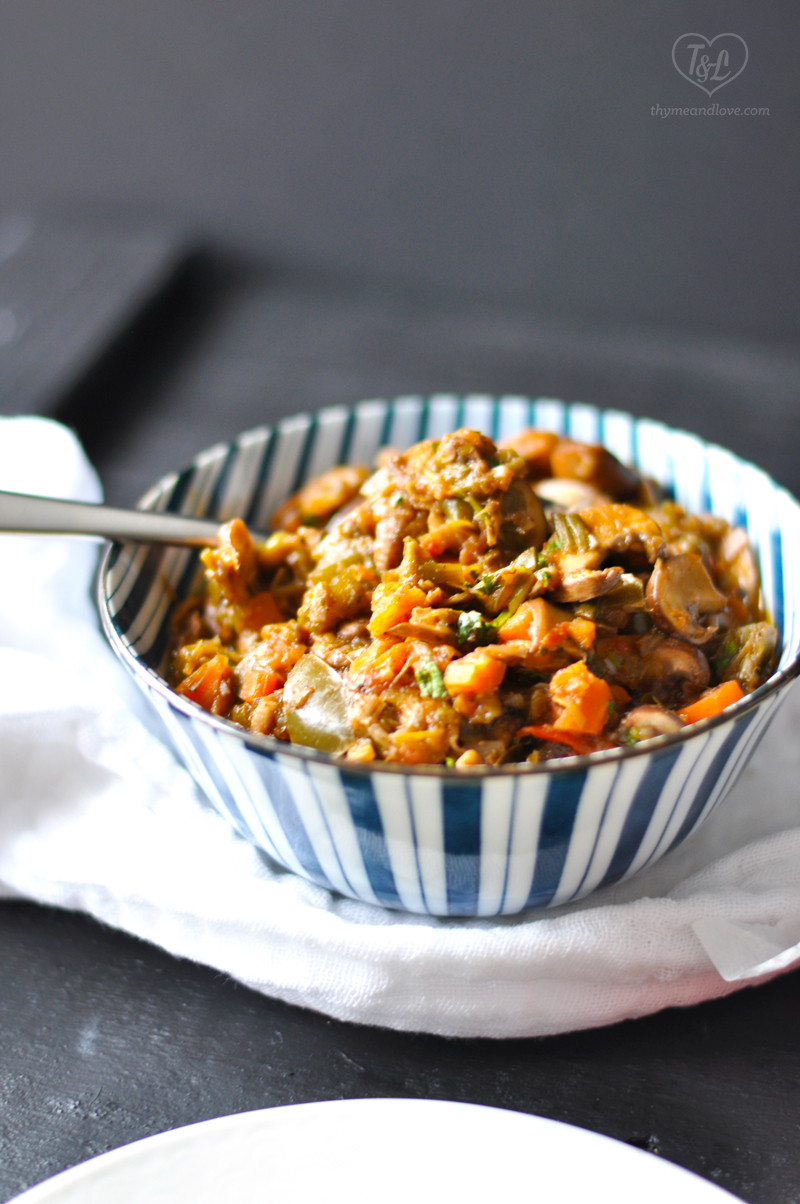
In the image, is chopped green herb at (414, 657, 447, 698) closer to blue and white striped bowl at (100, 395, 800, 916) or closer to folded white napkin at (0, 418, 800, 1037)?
blue and white striped bowl at (100, 395, 800, 916)

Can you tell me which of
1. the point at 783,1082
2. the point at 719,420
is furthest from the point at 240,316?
the point at 783,1082

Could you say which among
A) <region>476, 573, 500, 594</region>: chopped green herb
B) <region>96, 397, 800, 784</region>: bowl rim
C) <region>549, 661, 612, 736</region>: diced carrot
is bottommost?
<region>549, 661, 612, 736</region>: diced carrot

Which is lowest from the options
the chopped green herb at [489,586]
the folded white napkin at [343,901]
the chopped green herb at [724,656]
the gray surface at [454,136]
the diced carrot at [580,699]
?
the folded white napkin at [343,901]

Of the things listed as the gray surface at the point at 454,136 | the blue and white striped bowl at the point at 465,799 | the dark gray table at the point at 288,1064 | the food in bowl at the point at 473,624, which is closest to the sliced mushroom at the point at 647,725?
the food in bowl at the point at 473,624

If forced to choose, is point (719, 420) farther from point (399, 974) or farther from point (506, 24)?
point (399, 974)

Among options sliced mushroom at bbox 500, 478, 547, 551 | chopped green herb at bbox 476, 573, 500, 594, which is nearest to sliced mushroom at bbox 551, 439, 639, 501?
sliced mushroom at bbox 500, 478, 547, 551

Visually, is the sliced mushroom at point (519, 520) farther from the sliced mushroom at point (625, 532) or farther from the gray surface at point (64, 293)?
the gray surface at point (64, 293)

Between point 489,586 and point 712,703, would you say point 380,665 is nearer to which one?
point 489,586
